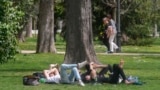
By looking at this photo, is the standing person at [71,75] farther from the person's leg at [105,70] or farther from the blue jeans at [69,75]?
the person's leg at [105,70]

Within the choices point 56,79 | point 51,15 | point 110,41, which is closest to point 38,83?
point 56,79

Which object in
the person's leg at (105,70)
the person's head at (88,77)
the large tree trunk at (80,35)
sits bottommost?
the person's head at (88,77)

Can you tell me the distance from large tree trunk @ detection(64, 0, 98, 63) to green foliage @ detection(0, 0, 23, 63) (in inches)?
103

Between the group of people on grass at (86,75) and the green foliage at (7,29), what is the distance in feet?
4.99

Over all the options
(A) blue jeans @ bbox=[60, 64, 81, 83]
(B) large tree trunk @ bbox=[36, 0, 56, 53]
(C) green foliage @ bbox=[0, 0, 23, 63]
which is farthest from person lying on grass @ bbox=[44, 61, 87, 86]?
(B) large tree trunk @ bbox=[36, 0, 56, 53]

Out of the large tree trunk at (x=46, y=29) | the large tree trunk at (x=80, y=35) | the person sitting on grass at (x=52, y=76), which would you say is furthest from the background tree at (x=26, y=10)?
the person sitting on grass at (x=52, y=76)

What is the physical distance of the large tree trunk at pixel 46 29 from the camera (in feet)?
106

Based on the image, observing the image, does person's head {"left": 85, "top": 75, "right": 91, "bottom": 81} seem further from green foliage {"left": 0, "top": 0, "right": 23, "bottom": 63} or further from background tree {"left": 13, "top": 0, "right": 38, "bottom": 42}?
background tree {"left": 13, "top": 0, "right": 38, "bottom": 42}

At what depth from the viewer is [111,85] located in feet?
52.7

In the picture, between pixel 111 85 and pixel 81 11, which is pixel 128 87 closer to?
pixel 111 85

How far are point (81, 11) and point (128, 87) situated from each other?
4.65m

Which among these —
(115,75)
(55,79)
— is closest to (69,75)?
(55,79)

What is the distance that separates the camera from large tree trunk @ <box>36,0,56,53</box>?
32344 millimetres

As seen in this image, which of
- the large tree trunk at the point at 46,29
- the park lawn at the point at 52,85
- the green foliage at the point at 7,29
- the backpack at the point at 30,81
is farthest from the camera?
the large tree trunk at the point at 46,29
